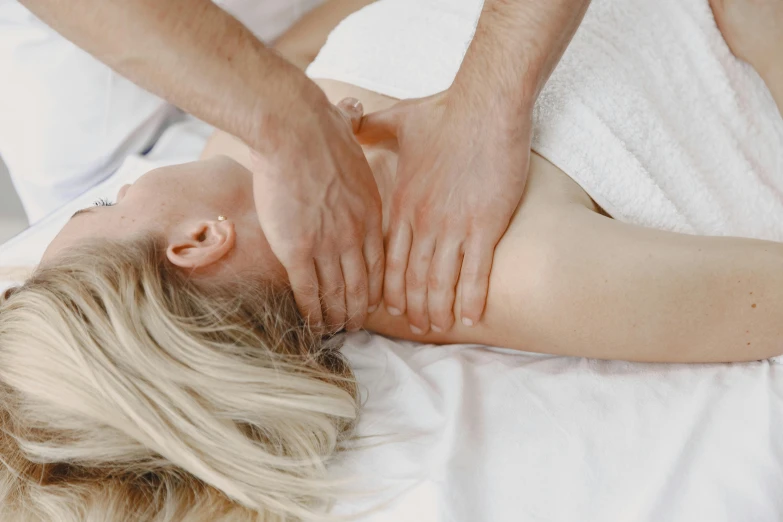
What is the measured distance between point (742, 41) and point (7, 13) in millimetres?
1492

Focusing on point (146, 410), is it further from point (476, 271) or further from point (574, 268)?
point (574, 268)

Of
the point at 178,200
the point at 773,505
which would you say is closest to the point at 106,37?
the point at 178,200

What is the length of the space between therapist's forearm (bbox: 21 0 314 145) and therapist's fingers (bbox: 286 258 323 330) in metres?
0.19

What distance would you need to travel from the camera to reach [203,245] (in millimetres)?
1075

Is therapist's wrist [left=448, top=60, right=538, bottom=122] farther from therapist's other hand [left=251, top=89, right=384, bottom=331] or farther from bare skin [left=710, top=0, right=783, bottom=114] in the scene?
bare skin [left=710, top=0, right=783, bottom=114]

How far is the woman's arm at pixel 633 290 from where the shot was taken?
980 mm

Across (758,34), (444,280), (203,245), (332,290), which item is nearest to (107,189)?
(203,245)

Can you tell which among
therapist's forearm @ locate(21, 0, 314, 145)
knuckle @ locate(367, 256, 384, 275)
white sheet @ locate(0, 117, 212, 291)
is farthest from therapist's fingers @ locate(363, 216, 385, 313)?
white sheet @ locate(0, 117, 212, 291)

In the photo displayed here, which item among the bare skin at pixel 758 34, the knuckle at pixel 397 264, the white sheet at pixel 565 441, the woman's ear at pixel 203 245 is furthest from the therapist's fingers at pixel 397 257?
the bare skin at pixel 758 34

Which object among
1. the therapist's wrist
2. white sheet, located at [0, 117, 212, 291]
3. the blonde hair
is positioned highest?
the therapist's wrist

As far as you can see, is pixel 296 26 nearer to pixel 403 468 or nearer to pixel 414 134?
pixel 414 134

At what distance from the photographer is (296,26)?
1763 mm

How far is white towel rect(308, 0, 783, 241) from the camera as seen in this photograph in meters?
1.16

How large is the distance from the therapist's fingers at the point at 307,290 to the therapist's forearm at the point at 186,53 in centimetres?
→ 19
